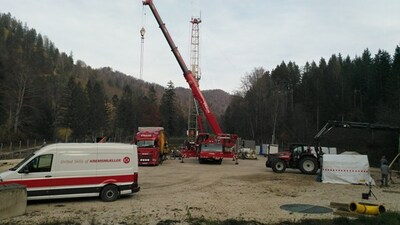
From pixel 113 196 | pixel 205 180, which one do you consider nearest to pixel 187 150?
pixel 205 180

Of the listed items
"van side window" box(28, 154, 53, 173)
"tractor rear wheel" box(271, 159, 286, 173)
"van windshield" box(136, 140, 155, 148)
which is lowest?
"tractor rear wheel" box(271, 159, 286, 173)

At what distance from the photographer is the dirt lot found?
12.0 meters

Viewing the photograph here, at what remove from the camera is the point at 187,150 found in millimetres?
37469

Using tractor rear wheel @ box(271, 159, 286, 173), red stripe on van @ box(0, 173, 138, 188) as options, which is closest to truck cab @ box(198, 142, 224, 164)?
tractor rear wheel @ box(271, 159, 286, 173)

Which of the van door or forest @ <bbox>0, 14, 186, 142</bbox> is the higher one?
forest @ <bbox>0, 14, 186, 142</bbox>

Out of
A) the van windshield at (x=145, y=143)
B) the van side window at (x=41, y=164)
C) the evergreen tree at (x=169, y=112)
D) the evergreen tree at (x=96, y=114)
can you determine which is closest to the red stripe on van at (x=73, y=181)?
the van side window at (x=41, y=164)

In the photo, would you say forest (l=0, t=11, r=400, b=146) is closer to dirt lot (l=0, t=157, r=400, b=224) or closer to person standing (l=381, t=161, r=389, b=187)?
person standing (l=381, t=161, r=389, b=187)

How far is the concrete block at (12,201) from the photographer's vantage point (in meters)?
11.5

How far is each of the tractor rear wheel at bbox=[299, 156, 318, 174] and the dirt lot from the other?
399cm

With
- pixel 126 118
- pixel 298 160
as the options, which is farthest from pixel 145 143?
pixel 126 118

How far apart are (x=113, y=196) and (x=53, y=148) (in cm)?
288

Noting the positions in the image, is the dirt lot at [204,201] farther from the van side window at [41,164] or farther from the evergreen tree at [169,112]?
the evergreen tree at [169,112]

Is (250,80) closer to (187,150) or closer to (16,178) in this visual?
(187,150)

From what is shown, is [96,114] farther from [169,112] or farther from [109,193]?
[109,193]
